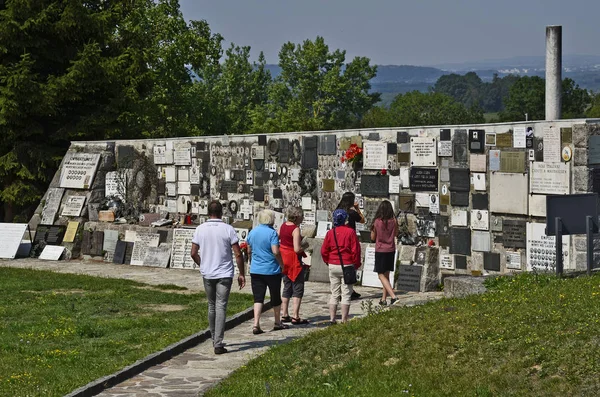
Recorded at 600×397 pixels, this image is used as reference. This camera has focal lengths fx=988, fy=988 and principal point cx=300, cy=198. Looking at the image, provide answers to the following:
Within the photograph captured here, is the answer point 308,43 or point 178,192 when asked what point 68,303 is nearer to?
point 178,192

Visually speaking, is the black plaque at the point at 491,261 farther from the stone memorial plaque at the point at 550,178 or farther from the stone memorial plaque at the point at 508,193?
the stone memorial plaque at the point at 550,178

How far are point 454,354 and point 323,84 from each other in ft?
314

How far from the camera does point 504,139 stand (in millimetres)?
15562

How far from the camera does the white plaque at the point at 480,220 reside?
15.9 meters

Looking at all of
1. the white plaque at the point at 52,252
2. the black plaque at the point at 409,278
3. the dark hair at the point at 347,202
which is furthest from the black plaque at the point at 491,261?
the white plaque at the point at 52,252

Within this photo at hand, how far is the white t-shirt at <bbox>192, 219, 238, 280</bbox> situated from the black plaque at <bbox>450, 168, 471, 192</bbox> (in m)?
5.87

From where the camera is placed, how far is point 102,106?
89.7 feet

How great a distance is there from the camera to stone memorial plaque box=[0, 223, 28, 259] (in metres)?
21.9

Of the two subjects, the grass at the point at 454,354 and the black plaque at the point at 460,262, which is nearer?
the grass at the point at 454,354

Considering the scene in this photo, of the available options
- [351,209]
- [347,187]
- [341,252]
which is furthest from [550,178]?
[341,252]

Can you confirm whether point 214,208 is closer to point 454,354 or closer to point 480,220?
point 454,354

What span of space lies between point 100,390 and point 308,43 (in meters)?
97.3

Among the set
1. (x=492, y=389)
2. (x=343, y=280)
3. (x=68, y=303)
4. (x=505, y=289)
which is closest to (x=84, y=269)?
(x=68, y=303)

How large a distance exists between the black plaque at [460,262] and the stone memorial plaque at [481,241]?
260mm
